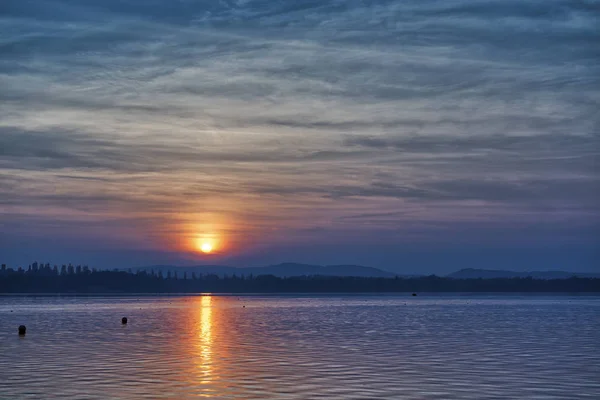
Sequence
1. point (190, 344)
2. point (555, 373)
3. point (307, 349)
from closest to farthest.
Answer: point (555, 373) < point (307, 349) < point (190, 344)

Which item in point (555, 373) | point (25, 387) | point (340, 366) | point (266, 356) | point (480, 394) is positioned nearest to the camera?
point (480, 394)

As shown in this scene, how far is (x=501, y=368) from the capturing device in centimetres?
4453

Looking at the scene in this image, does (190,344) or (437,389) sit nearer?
(437,389)

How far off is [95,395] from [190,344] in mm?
27789

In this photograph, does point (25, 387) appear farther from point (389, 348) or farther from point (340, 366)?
point (389, 348)

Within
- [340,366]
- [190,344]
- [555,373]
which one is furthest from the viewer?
[190,344]

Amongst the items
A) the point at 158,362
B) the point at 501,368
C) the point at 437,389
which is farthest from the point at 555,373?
the point at 158,362

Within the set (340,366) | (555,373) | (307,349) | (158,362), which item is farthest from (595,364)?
(158,362)

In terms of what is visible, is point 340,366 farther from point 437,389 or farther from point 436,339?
point 436,339

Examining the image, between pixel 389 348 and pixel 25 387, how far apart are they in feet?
88.4

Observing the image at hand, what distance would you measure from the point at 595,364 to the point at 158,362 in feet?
83.3

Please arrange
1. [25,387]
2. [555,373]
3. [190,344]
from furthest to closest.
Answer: [190,344]
[555,373]
[25,387]

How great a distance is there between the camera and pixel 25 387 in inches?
1496

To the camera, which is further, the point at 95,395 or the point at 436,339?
the point at 436,339
